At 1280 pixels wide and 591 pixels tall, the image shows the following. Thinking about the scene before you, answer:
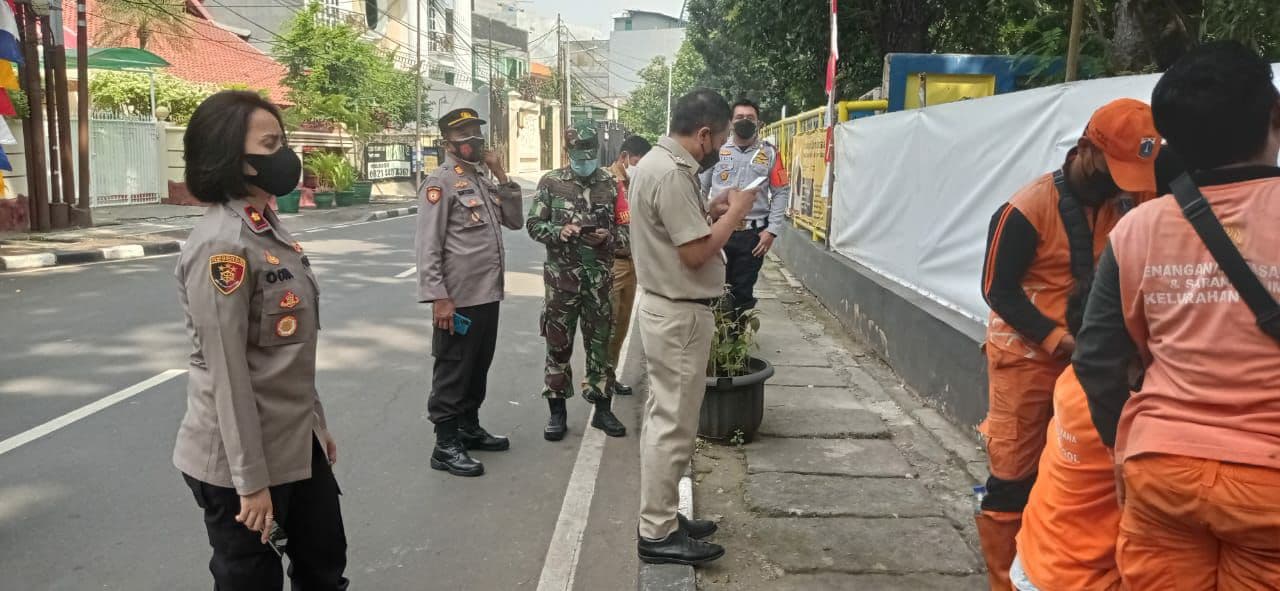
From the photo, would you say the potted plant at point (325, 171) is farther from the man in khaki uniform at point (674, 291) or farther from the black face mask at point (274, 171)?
the black face mask at point (274, 171)

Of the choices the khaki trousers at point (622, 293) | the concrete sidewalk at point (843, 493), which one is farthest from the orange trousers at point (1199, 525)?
the khaki trousers at point (622, 293)

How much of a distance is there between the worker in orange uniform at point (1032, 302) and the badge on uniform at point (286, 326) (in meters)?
2.04

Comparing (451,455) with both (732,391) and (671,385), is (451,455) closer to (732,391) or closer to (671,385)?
(732,391)

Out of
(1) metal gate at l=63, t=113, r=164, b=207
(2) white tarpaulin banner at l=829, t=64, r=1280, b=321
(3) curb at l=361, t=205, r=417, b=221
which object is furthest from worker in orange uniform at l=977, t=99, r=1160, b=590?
(3) curb at l=361, t=205, r=417, b=221

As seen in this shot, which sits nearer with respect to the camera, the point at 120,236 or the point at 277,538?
the point at 277,538

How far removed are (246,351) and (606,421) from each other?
10.5 feet

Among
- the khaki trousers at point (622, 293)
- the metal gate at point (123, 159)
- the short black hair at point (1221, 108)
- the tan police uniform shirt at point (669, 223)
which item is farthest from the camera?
the metal gate at point (123, 159)

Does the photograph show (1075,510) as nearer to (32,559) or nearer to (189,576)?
(189,576)

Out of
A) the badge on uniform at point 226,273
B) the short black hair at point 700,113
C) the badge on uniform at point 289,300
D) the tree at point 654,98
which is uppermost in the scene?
the tree at point 654,98

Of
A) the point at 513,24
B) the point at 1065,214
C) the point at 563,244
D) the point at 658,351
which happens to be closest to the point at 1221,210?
the point at 1065,214

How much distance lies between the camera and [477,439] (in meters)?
4.86

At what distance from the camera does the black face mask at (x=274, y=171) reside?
226cm

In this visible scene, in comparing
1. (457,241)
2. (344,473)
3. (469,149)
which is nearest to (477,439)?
(344,473)

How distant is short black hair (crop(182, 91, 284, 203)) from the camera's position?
221 centimetres
